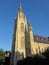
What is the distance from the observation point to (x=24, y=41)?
93.4 m

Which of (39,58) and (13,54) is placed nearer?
(39,58)

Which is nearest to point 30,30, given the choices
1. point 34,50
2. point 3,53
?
point 34,50

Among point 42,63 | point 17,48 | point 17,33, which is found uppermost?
point 17,33

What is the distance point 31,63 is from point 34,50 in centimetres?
3808

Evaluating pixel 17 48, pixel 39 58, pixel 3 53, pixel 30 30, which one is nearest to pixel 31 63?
pixel 39 58

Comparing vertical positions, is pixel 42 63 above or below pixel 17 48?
below

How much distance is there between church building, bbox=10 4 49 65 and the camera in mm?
89569

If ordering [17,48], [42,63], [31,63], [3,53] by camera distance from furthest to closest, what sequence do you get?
[3,53] → [17,48] → [31,63] → [42,63]

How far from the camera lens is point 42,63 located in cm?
4938

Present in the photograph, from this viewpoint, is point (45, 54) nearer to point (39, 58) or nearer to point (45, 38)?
point (39, 58)

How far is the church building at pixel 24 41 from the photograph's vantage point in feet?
294

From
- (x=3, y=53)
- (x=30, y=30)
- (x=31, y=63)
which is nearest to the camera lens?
(x=31, y=63)

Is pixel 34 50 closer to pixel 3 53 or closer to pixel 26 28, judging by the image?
pixel 26 28

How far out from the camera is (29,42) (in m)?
93.1
